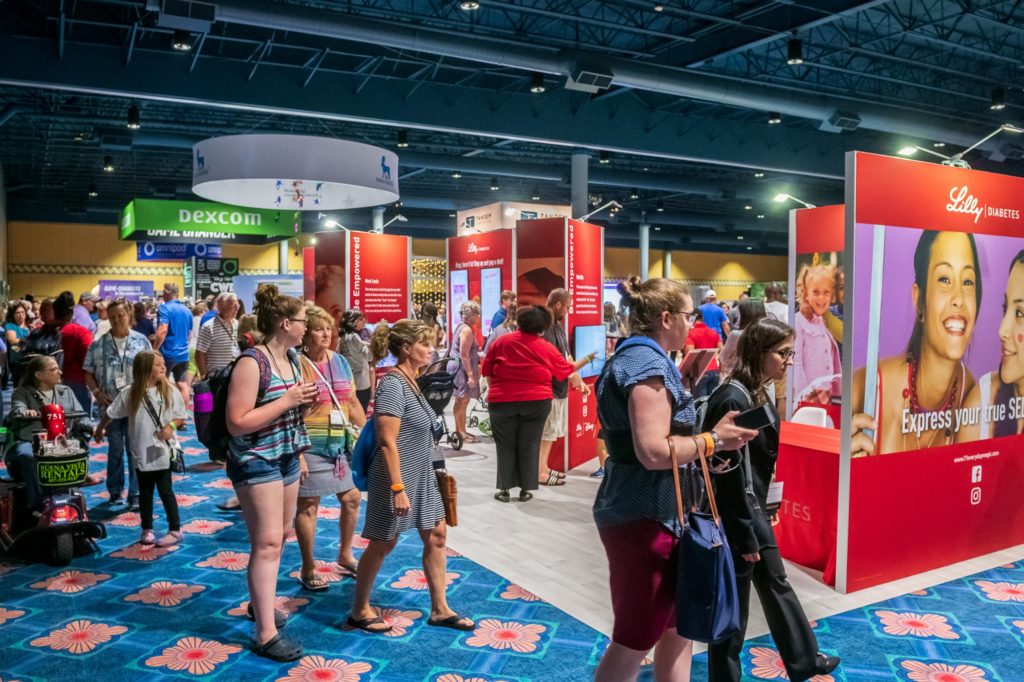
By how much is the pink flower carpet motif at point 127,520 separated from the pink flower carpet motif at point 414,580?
2.02 meters

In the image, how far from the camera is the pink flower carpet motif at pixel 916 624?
330 centimetres

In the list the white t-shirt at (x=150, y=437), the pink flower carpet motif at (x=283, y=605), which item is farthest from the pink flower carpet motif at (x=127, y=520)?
the pink flower carpet motif at (x=283, y=605)

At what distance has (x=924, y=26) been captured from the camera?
10.2m

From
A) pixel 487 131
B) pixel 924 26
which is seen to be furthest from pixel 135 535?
pixel 924 26

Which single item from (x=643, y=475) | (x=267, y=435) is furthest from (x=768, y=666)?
(x=267, y=435)

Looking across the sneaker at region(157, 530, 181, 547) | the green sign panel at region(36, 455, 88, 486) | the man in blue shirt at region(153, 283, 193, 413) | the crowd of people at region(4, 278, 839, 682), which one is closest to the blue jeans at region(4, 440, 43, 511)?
the crowd of people at region(4, 278, 839, 682)

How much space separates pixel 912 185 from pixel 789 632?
2412 millimetres

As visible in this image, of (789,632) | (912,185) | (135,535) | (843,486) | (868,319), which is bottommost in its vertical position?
(135,535)

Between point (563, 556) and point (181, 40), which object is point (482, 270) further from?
point (563, 556)

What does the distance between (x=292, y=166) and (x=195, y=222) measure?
28.0ft

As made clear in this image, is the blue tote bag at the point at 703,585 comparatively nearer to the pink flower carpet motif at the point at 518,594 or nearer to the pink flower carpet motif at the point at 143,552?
the pink flower carpet motif at the point at 518,594

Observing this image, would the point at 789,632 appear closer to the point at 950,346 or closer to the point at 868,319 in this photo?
the point at 868,319

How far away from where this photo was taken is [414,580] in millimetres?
3996

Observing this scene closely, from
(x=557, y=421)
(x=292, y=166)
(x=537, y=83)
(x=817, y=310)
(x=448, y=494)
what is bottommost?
(x=557, y=421)
